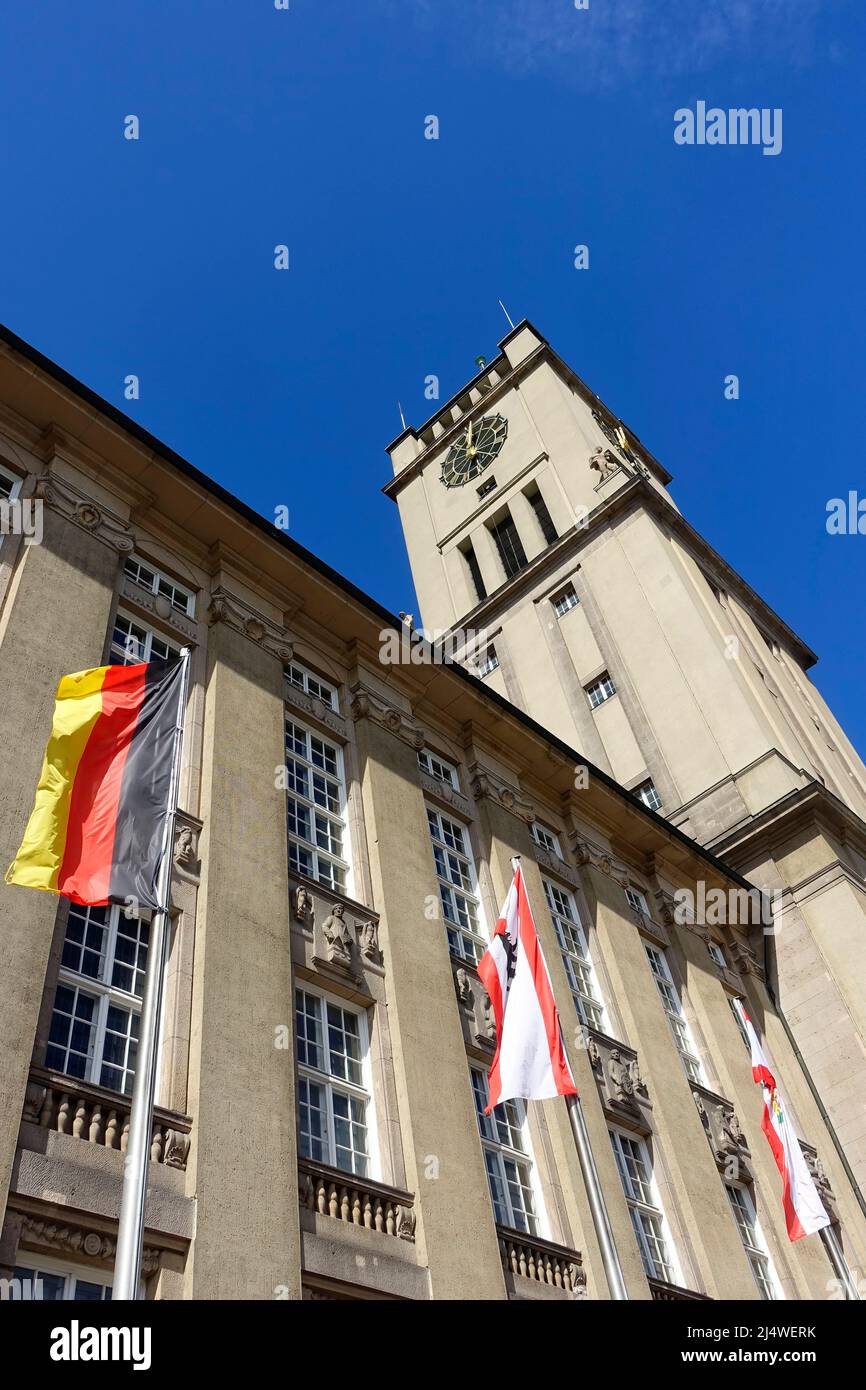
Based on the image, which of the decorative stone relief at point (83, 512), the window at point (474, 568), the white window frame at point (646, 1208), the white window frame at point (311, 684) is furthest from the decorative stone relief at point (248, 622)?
the window at point (474, 568)

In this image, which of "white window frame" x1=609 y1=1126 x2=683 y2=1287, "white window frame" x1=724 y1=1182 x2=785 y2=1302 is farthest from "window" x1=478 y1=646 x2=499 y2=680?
"white window frame" x1=609 y1=1126 x2=683 y2=1287

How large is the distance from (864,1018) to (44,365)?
24.7 m

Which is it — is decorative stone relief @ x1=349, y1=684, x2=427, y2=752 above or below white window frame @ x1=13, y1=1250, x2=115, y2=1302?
above

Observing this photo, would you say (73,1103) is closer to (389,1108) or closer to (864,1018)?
(389,1108)

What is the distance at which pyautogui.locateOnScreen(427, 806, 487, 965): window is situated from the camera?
2000 cm

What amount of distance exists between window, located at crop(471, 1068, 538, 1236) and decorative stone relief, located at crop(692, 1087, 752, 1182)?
20.8ft

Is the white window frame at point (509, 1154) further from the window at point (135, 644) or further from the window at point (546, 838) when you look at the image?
the window at point (135, 644)

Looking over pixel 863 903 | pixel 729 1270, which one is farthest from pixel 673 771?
pixel 729 1270

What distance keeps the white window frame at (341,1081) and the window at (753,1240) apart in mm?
9608

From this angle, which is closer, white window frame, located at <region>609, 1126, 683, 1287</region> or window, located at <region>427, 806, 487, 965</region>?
white window frame, located at <region>609, 1126, 683, 1287</region>

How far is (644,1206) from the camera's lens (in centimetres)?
1936

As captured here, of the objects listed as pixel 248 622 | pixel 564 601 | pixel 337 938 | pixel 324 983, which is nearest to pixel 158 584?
pixel 248 622

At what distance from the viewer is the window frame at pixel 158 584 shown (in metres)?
19.1

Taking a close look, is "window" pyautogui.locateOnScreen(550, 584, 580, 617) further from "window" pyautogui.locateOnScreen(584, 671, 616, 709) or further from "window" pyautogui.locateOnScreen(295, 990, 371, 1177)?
"window" pyautogui.locateOnScreen(295, 990, 371, 1177)
